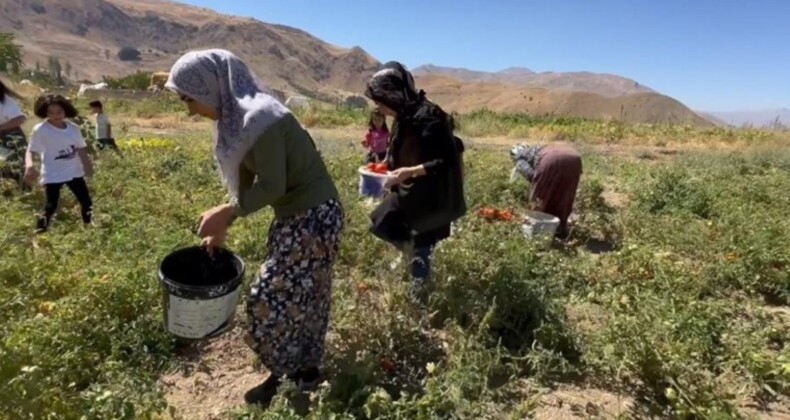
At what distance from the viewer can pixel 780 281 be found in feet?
14.1

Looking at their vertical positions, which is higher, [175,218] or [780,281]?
[780,281]

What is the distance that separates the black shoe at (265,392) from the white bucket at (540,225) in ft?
9.08

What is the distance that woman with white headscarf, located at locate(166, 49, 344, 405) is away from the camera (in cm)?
220

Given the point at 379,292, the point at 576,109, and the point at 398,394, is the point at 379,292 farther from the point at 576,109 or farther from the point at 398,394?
the point at 576,109

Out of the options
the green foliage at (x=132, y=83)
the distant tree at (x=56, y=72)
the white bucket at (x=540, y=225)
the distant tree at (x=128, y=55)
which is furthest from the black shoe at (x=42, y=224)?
the distant tree at (x=128, y=55)

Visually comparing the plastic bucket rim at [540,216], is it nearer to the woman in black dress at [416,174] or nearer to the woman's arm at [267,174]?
the woman in black dress at [416,174]

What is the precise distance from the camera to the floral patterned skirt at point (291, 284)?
96.8 inches

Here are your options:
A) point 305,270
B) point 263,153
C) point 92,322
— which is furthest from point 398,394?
point 92,322

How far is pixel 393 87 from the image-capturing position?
3.09m

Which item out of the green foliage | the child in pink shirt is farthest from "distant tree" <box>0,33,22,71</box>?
the green foliage

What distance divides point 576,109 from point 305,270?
165ft

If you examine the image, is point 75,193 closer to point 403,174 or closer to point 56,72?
point 403,174

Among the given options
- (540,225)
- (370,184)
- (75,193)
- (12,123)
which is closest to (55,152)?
(75,193)

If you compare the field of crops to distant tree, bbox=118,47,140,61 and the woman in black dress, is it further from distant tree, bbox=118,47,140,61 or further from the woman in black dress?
distant tree, bbox=118,47,140,61
